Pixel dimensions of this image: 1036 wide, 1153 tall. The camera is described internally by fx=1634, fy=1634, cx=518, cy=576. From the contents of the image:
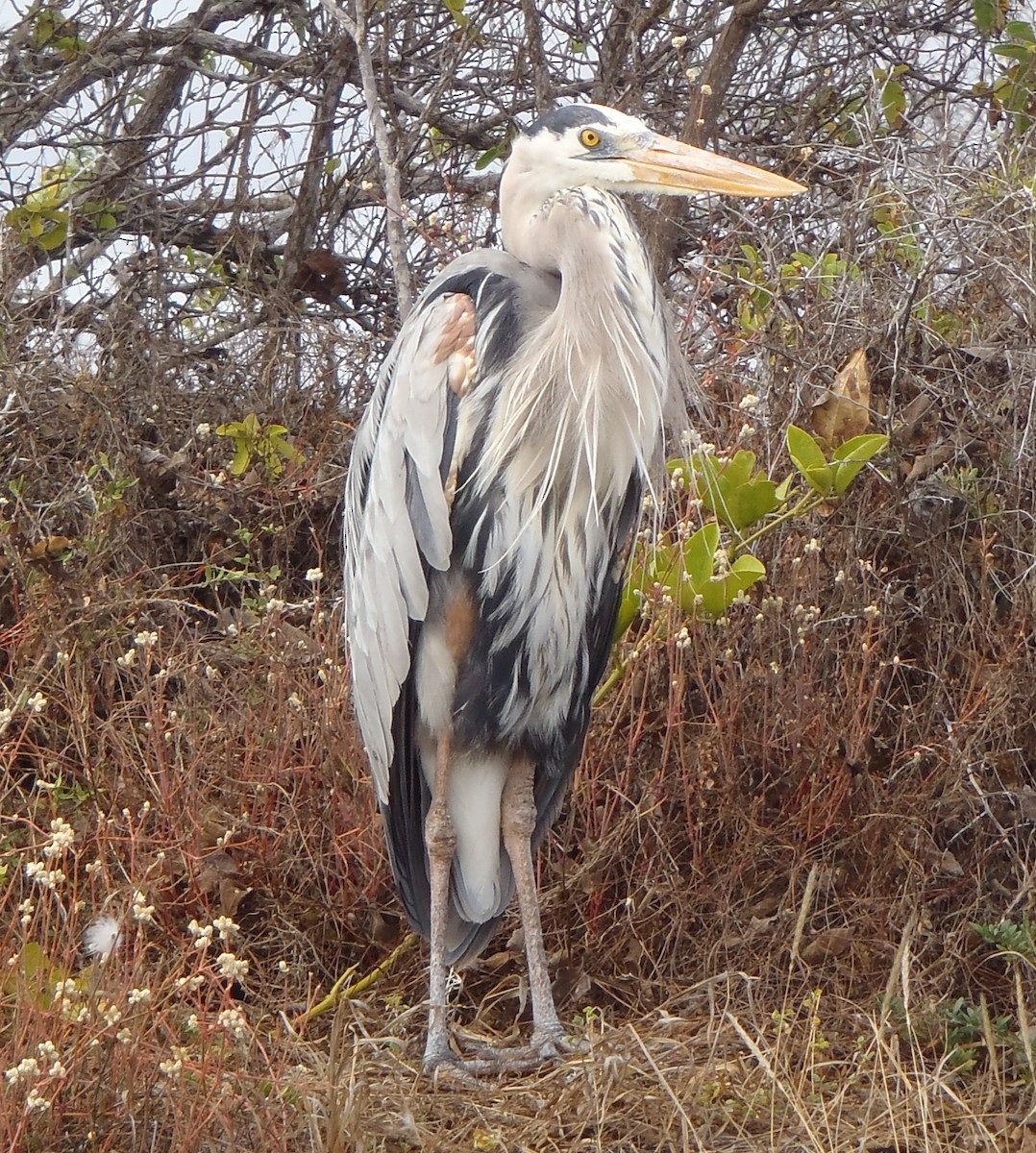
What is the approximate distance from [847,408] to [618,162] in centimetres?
66

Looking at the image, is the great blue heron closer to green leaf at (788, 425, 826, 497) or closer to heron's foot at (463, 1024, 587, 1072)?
heron's foot at (463, 1024, 587, 1072)

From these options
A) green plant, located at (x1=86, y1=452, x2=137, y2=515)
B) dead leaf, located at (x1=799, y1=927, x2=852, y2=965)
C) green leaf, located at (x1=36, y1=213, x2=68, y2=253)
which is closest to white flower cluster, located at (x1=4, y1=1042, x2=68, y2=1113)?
dead leaf, located at (x1=799, y1=927, x2=852, y2=965)

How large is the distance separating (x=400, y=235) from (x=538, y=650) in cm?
129

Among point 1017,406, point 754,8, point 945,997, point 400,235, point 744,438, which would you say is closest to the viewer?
point 945,997

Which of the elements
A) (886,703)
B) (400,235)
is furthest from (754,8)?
(886,703)

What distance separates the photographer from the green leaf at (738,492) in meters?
3.06

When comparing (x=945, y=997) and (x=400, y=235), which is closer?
(x=945, y=997)

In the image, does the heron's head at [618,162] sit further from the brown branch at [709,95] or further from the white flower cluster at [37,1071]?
the white flower cluster at [37,1071]

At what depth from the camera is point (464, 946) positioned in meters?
3.19

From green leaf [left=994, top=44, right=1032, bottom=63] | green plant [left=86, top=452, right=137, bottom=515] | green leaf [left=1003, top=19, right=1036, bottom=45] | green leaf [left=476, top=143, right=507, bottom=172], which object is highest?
green leaf [left=1003, top=19, right=1036, bottom=45]

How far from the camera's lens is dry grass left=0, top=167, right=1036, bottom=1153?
8.54ft

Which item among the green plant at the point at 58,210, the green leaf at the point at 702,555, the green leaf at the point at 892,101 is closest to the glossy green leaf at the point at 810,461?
the green leaf at the point at 702,555

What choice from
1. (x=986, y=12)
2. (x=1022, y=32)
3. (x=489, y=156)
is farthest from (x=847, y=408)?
(x=489, y=156)

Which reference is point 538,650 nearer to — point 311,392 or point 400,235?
point 400,235
